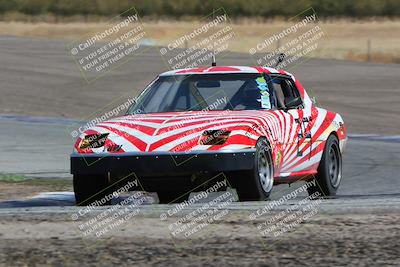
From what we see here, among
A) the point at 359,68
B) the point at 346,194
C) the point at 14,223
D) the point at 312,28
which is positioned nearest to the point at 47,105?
the point at 359,68

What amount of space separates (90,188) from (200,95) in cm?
189

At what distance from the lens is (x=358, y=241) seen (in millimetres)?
8297

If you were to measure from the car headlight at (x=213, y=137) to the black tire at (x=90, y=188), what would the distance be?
1114mm

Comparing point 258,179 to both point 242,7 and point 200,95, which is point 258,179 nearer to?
point 200,95

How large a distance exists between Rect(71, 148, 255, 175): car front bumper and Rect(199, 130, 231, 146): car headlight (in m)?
0.14

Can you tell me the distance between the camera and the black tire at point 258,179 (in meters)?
11.3

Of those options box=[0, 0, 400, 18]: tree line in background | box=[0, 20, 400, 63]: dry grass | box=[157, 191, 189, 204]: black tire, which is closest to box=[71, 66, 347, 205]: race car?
box=[157, 191, 189, 204]: black tire

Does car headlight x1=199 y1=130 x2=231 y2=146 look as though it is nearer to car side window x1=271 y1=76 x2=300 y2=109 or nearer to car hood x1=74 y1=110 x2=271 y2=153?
car hood x1=74 y1=110 x2=271 y2=153

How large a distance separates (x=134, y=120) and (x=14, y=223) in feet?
9.17

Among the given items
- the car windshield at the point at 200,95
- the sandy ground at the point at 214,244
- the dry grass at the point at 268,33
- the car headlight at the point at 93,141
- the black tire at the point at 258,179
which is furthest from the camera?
the dry grass at the point at 268,33

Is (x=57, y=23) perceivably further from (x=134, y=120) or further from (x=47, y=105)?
(x=134, y=120)

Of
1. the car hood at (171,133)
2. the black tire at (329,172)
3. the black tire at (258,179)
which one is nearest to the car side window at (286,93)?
the black tire at (329,172)

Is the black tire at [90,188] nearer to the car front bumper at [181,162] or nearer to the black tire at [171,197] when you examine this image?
the car front bumper at [181,162]

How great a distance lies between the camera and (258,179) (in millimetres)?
11406
